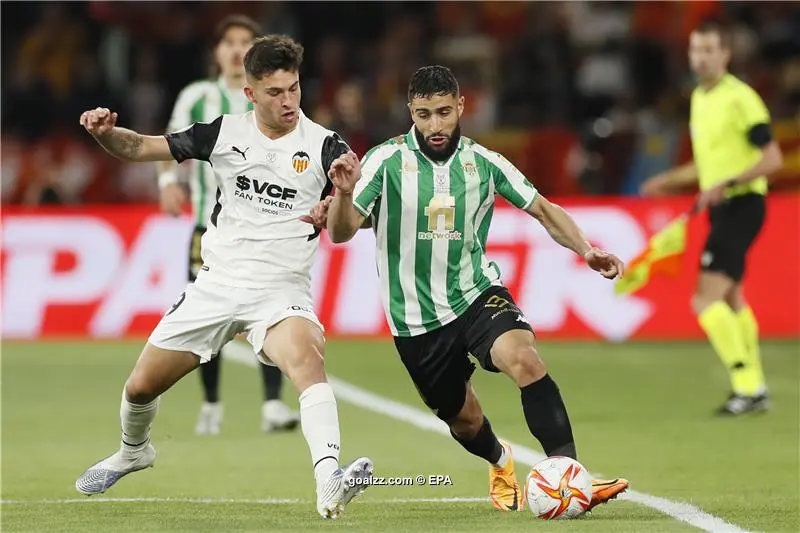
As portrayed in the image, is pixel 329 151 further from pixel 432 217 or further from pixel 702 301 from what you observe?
pixel 702 301

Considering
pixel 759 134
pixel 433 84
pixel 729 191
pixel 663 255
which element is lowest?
pixel 663 255

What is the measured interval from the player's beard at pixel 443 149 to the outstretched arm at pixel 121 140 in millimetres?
1129

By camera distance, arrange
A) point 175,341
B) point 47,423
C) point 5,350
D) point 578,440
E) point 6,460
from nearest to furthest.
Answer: point 175,341, point 6,460, point 578,440, point 47,423, point 5,350

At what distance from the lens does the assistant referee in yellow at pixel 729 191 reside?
37.8 feet

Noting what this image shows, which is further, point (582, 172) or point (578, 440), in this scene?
point (582, 172)

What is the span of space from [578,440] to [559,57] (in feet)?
36.4

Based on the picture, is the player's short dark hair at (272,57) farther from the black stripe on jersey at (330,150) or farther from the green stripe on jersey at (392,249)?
the green stripe on jersey at (392,249)

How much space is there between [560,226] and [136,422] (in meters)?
2.13

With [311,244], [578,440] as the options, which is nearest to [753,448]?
[578,440]

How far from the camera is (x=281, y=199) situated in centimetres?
Result: 743

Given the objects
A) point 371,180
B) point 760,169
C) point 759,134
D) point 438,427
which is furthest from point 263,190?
point 759,134

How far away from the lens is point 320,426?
6875mm

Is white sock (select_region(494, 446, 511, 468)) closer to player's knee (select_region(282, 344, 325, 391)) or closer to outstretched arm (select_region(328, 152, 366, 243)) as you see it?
player's knee (select_region(282, 344, 325, 391))

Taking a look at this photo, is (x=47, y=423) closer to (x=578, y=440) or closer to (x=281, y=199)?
(x=578, y=440)
